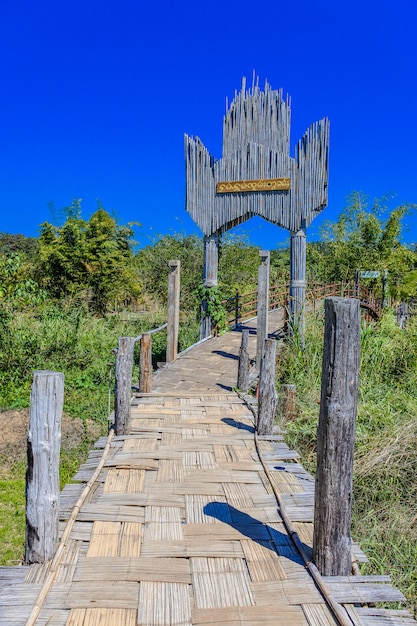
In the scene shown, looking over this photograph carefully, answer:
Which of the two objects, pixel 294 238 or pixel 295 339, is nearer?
pixel 295 339

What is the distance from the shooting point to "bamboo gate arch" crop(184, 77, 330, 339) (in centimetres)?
848

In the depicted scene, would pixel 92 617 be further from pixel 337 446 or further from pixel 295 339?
pixel 295 339

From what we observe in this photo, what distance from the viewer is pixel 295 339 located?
25.0 feet

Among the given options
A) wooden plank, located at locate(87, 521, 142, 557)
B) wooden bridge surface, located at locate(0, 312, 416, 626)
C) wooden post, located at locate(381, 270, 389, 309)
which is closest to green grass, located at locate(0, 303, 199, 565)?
wooden bridge surface, located at locate(0, 312, 416, 626)

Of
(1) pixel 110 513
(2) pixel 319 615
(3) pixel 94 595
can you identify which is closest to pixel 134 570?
(3) pixel 94 595

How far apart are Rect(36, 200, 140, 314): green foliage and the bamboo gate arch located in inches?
228

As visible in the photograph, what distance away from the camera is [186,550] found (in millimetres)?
2750

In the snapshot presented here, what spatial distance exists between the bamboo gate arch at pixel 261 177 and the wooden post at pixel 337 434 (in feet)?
17.8

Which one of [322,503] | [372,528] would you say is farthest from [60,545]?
[372,528]

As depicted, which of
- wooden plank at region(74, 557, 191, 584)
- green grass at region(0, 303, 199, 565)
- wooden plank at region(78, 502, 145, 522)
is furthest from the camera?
green grass at region(0, 303, 199, 565)

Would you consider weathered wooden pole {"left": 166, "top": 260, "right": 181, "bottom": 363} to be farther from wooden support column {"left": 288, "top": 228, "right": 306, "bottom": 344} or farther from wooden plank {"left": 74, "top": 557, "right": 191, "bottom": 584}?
wooden plank {"left": 74, "top": 557, "right": 191, "bottom": 584}

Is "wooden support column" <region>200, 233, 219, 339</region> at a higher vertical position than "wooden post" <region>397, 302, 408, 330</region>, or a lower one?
higher

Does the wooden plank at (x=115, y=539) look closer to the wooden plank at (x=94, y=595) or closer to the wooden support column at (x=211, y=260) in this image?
the wooden plank at (x=94, y=595)

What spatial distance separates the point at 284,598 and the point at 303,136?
7795mm
